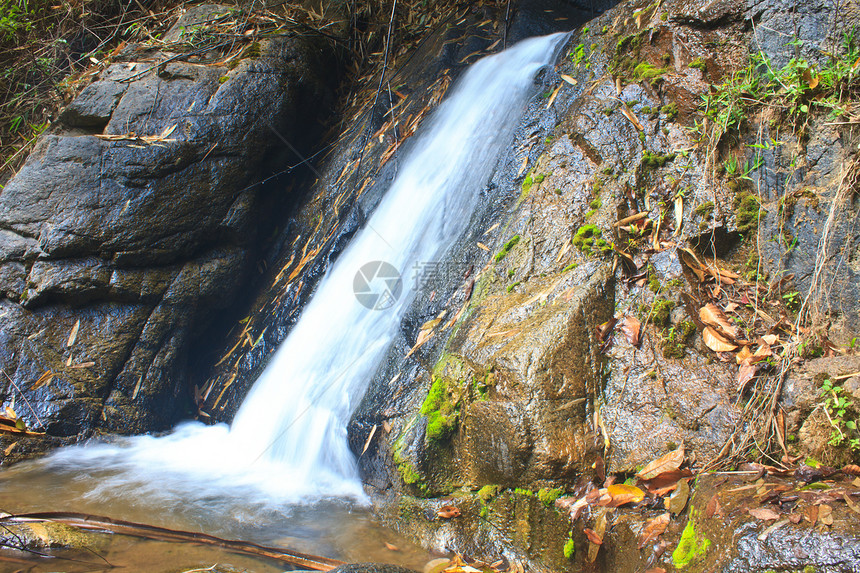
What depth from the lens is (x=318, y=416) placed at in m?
3.63

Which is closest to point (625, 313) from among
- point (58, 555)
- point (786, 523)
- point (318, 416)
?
point (786, 523)

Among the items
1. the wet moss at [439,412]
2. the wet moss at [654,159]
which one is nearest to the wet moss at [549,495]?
the wet moss at [439,412]

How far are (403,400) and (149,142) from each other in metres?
3.56

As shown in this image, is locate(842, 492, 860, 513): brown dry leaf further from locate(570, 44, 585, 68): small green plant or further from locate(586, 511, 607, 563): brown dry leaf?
locate(570, 44, 585, 68): small green plant

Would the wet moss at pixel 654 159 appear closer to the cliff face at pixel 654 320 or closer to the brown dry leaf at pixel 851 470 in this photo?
the cliff face at pixel 654 320

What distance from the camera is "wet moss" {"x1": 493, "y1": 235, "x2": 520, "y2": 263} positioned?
3061mm

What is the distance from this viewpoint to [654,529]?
1.95 m

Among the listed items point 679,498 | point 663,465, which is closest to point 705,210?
point 663,465

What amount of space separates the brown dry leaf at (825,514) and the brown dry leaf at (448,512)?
1495mm

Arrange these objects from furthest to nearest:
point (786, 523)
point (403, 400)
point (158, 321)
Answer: point (158, 321)
point (403, 400)
point (786, 523)

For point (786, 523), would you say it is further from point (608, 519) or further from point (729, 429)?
point (608, 519)

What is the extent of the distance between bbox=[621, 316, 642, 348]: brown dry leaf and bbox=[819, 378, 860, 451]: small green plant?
0.74 meters

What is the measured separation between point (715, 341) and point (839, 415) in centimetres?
55

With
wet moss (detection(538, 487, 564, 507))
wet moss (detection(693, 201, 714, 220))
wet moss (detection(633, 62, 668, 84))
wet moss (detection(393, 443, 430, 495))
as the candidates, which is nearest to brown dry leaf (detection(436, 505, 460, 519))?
wet moss (detection(393, 443, 430, 495))
